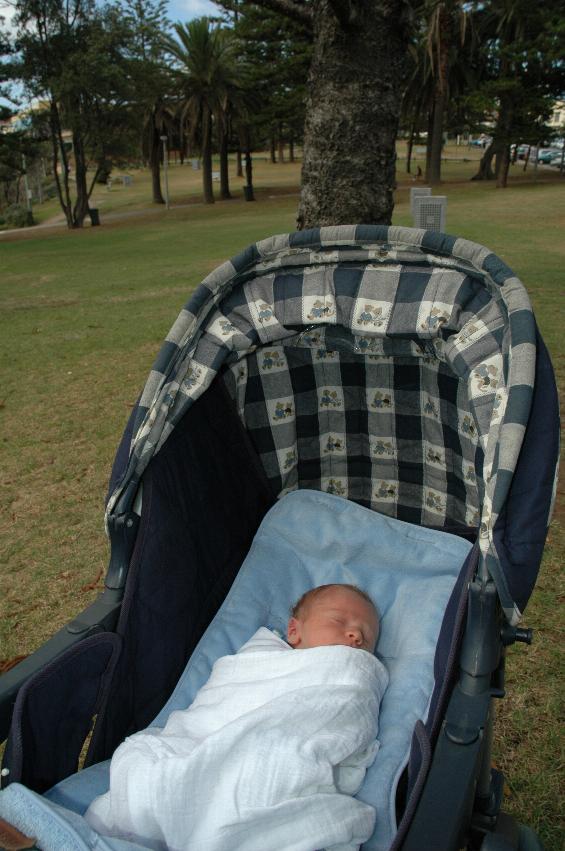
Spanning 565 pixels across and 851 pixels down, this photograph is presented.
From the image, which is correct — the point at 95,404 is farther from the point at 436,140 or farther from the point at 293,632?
the point at 436,140

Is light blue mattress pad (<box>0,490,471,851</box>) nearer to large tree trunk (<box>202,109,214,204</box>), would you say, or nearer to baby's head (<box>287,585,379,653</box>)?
baby's head (<box>287,585,379,653</box>)

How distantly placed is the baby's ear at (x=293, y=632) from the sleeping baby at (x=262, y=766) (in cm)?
25

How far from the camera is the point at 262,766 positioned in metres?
1.52

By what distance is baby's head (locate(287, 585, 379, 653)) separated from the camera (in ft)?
6.71

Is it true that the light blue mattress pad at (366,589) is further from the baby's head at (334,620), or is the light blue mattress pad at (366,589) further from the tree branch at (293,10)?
the tree branch at (293,10)

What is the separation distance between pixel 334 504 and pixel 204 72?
27167mm

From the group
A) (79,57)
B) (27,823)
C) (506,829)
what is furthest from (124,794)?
(79,57)

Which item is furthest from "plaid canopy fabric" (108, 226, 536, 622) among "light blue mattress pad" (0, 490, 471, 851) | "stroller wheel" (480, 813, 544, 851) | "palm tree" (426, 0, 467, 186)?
"palm tree" (426, 0, 467, 186)

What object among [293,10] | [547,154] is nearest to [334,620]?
[293,10]

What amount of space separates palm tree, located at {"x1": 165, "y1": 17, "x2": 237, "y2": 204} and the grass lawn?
36.2 feet

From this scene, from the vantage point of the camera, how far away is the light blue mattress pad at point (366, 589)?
1.75m

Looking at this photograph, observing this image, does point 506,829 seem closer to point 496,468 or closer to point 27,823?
point 496,468

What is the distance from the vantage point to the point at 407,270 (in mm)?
2016

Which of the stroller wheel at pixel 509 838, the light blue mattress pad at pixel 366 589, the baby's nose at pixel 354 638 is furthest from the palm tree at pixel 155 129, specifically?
the stroller wheel at pixel 509 838
